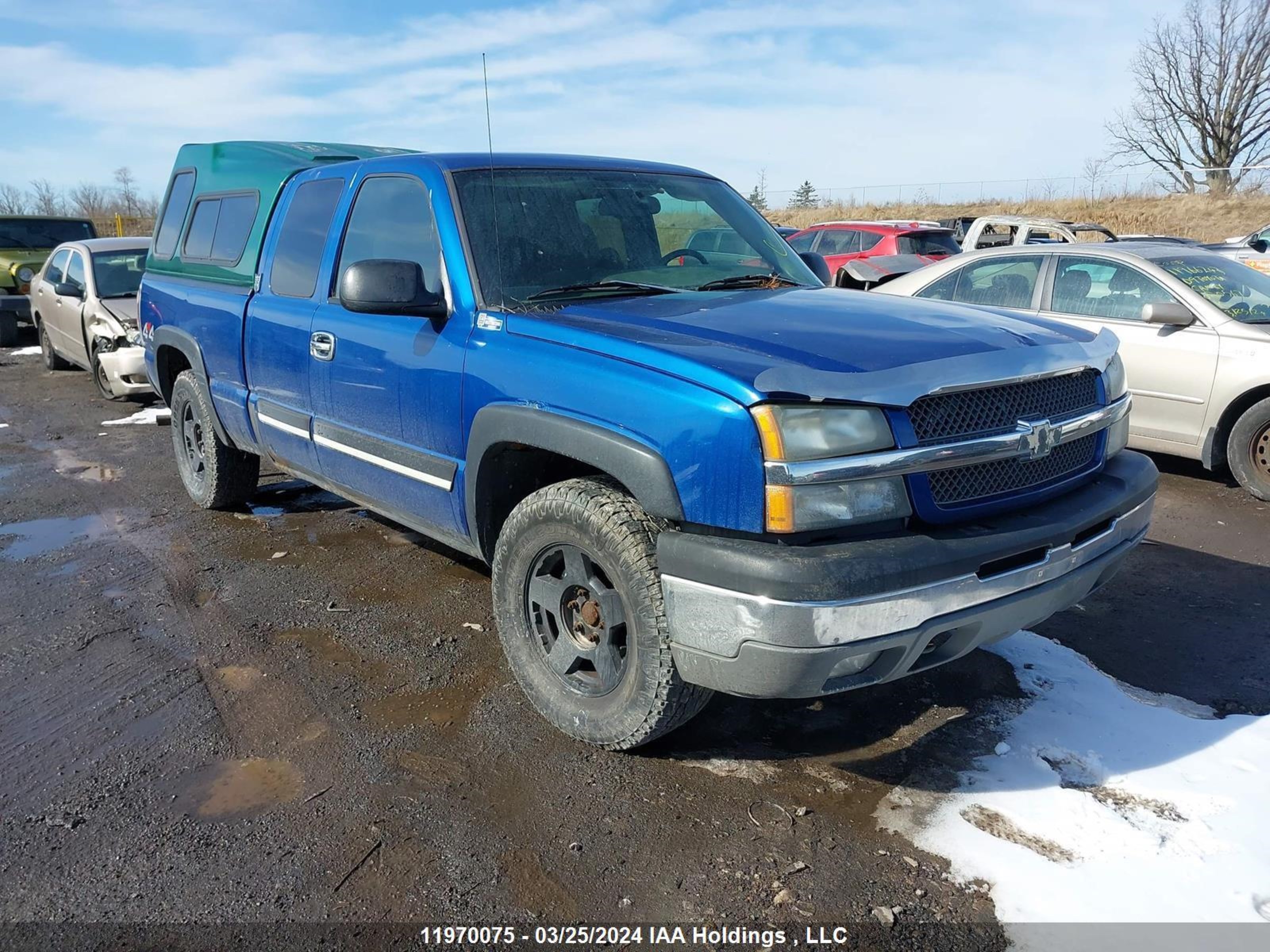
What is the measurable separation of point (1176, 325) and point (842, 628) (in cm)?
486

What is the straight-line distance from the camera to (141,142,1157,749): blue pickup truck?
241cm

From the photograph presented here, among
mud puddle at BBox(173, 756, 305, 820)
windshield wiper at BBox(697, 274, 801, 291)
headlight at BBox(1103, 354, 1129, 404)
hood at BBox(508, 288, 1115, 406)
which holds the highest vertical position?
windshield wiper at BBox(697, 274, 801, 291)

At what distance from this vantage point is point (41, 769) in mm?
3039

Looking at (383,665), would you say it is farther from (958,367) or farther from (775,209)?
(775,209)

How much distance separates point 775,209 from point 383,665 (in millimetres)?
53079

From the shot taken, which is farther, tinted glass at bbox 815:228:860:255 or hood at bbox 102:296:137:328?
tinted glass at bbox 815:228:860:255

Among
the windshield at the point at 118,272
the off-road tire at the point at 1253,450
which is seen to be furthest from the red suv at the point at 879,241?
the windshield at the point at 118,272

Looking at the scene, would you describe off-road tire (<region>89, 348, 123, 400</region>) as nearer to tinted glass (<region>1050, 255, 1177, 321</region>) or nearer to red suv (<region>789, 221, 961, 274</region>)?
tinted glass (<region>1050, 255, 1177, 321</region>)

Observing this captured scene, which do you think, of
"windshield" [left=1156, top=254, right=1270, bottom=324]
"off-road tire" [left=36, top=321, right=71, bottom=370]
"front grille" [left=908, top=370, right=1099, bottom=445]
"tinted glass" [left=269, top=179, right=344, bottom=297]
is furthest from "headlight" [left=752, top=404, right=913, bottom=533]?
"off-road tire" [left=36, top=321, right=71, bottom=370]

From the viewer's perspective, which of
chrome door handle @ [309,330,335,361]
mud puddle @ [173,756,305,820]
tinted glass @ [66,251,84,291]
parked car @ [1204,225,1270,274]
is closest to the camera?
mud puddle @ [173,756,305,820]

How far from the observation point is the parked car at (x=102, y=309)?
904 cm

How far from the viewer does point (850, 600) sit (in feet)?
7.68

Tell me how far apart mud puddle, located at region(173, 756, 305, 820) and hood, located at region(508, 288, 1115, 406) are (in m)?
1.60

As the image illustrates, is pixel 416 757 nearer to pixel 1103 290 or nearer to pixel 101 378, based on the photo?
pixel 1103 290
